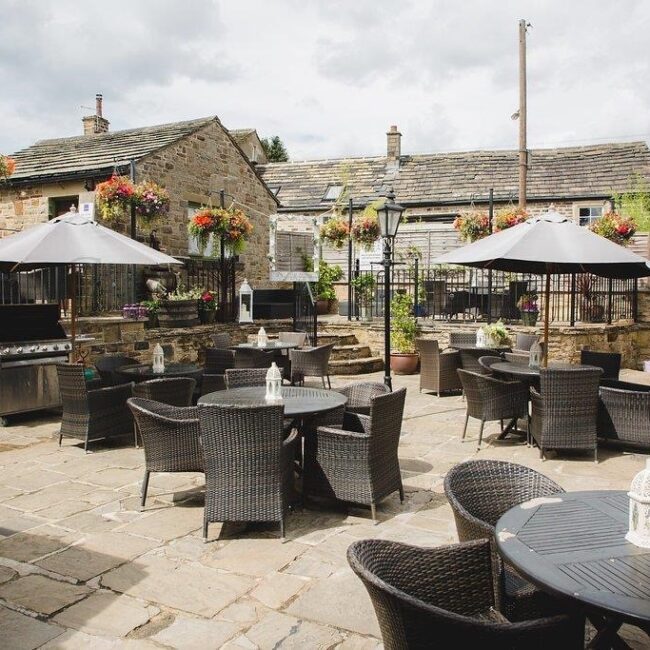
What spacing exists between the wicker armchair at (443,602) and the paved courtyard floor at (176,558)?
68 centimetres

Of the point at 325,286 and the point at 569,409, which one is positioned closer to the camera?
the point at 569,409

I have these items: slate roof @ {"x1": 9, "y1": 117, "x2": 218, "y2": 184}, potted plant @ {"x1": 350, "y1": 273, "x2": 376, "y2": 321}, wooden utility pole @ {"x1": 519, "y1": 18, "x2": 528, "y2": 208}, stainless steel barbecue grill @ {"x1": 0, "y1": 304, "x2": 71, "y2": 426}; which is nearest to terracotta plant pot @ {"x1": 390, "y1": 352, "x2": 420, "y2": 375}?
potted plant @ {"x1": 350, "y1": 273, "x2": 376, "y2": 321}

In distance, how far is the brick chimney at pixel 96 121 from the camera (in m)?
19.7

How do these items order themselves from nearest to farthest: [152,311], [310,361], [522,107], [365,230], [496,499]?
[496,499] → [310,361] → [152,311] → [365,230] → [522,107]

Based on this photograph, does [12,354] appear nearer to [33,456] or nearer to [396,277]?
[33,456]

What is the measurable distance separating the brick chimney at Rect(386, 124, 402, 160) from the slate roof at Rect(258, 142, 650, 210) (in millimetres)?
323

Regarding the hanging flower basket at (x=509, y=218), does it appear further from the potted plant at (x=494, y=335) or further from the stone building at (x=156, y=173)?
the stone building at (x=156, y=173)

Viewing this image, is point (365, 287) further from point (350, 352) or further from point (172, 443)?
point (172, 443)

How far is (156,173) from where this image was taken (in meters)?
12.5

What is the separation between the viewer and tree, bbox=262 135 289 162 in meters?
39.6

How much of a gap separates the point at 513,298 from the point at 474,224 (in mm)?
1911

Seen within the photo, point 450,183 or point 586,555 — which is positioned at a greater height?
point 450,183

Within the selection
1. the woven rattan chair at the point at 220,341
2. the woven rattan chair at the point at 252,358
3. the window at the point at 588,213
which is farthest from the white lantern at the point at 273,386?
the window at the point at 588,213

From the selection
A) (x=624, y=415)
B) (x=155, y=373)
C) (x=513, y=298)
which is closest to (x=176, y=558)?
(x=155, y=373)
